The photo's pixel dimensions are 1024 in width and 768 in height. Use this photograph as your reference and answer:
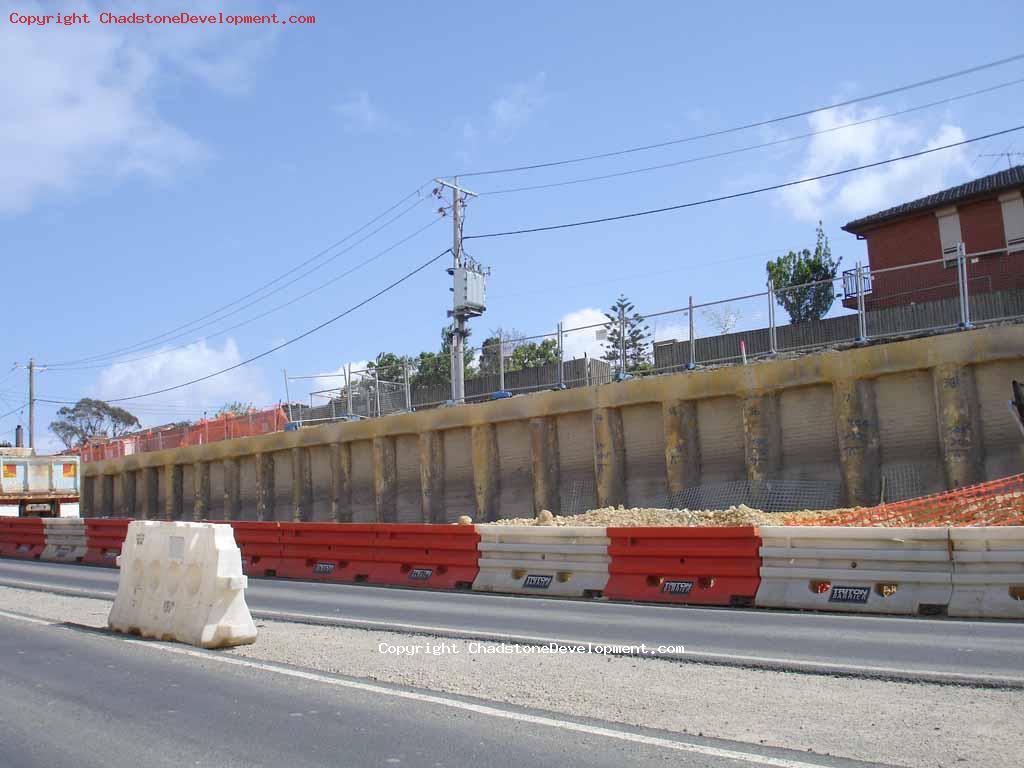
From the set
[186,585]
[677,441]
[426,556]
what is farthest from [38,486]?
[186,585]

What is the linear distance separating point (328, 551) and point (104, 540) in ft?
27.7

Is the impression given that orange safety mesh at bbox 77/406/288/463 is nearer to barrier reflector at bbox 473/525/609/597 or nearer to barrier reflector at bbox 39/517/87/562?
barrier reflector at bbox 39/517/87/562

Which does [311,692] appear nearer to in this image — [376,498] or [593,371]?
[593,371]

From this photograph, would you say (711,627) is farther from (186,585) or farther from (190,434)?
(190,434)

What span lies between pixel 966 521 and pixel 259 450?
23986 mm

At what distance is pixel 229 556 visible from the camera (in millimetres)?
8852

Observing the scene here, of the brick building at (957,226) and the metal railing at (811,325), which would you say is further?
the brick building at (957,226)

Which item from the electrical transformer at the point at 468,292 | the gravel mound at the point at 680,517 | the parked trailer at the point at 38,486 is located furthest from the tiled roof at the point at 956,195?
the parked trailer at the point at 38,486

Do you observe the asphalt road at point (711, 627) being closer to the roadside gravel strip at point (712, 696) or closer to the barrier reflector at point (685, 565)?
the barrier reflector at point (685, 565)

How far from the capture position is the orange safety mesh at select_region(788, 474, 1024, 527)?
11.9m

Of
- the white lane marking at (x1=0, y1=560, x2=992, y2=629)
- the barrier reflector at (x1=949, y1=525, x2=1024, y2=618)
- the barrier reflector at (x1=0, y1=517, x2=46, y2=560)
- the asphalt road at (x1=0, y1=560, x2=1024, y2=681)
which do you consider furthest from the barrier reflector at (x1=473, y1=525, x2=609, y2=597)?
the barrier reflector at (x1=0, y1=517, x2=46, y2=560)

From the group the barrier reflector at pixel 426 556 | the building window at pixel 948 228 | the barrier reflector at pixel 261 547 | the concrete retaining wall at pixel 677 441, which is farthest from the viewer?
the building window at pixel 948 228

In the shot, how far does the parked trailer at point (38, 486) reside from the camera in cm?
3317

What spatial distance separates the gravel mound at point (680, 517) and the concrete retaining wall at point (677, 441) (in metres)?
1.27
